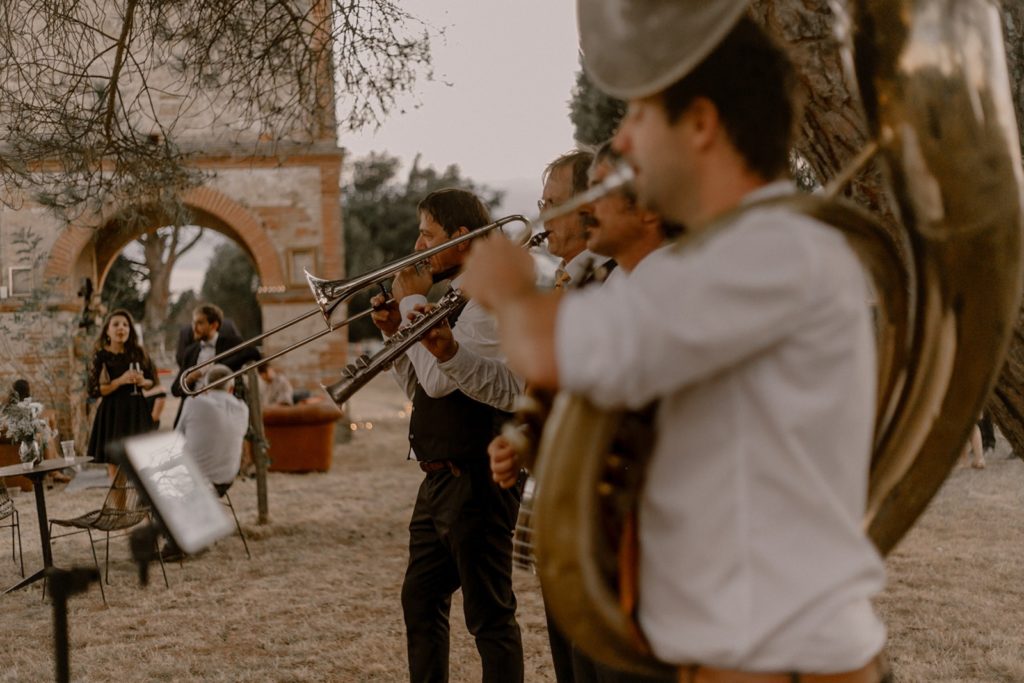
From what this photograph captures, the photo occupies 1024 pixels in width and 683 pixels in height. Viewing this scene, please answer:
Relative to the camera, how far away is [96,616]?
19.0 feet

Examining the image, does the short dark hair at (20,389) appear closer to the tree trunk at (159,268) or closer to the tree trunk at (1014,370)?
the tree trunk at (1014,370)

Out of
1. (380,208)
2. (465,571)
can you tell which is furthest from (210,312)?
(380,208)

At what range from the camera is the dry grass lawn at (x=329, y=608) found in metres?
4.70

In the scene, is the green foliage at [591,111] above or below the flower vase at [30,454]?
above

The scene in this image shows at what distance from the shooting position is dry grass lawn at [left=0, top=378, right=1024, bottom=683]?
15.4ft

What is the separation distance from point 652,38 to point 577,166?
1748mm

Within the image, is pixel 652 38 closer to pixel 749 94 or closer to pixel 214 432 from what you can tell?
pixel 749 94

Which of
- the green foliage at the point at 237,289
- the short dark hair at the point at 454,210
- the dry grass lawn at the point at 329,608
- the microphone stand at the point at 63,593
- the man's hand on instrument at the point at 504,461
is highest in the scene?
the green foliage at the point at 237,289

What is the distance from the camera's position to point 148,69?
470cm

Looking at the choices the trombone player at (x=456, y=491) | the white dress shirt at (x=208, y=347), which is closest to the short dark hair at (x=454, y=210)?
the trombone player at (x=456, y=491)

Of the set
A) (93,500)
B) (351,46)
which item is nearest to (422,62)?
(351,46)

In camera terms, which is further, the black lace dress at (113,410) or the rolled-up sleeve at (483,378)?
the black lace dress at (113,410)

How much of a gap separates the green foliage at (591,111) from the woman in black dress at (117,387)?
813 centimetres

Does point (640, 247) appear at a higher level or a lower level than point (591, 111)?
lower
